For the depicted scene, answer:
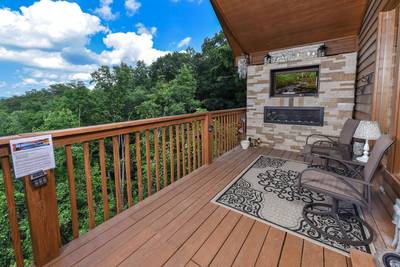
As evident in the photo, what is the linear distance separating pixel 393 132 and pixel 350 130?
1.37 meters

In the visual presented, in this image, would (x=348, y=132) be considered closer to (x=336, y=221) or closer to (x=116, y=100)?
(x=336, y=221)

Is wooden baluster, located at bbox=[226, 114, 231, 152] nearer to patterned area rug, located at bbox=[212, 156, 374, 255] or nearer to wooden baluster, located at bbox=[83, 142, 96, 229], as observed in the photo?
patterned area rug, located at bbox=[212, 156, 374, 255]

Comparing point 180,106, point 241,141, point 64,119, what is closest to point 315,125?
point 241,141

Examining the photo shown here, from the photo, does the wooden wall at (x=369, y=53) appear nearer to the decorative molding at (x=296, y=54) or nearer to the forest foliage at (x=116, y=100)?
the decorative molding at (x=296, y=54)

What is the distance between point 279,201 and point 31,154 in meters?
2.48

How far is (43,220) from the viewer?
1.36 meters

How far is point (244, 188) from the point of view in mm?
2656

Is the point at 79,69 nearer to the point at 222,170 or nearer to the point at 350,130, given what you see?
the point at 222,170

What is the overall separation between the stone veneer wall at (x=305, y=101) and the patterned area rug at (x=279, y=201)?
1264mm

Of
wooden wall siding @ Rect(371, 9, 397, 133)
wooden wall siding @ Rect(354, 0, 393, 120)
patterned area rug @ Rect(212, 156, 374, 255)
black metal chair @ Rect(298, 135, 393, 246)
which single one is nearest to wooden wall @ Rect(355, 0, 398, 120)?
wooden wall siding @ Rect(354, 0, 393, 120)

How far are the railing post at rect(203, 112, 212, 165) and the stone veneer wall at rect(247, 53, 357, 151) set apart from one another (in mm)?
1990

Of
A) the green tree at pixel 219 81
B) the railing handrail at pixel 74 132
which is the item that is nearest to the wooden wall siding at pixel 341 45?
Answer: the railing handrail at pixel 74 132

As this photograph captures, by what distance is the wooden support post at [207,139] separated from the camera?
11.1 ft

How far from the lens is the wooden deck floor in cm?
144
